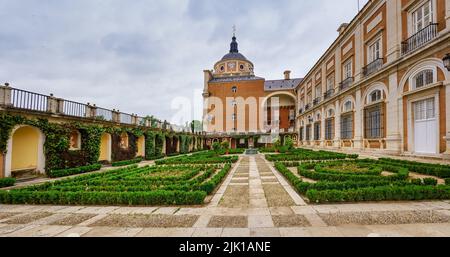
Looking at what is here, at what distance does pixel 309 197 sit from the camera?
180 inches

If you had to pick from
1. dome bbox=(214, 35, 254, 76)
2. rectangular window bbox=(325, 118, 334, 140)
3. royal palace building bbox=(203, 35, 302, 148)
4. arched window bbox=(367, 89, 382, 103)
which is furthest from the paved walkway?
dome bbox=(214, 35, 254, 76)

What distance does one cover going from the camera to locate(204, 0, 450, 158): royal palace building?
9.57 meters

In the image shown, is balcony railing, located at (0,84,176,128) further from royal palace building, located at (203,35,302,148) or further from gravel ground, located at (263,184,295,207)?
royal palace building, located at (203,35,302,148)

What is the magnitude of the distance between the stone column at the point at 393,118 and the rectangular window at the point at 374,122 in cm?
80

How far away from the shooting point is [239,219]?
3760 millimetres

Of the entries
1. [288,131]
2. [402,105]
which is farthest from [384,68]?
[288,131]

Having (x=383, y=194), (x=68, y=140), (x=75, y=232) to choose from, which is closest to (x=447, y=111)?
(x=383, y=194)

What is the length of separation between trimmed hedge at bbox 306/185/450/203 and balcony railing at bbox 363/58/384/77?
11887 mm

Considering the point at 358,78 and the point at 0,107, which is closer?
the point at 0,107

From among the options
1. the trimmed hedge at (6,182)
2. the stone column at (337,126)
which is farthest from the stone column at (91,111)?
the stone column at (337,126)

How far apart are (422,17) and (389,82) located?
3.61 m

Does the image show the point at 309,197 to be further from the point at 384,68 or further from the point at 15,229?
the point at 384,68
